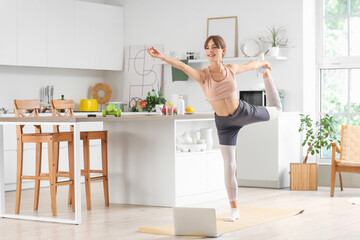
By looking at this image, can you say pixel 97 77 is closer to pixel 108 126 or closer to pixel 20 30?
pixel 20 30

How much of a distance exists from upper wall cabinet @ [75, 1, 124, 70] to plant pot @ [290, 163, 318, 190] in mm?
3228

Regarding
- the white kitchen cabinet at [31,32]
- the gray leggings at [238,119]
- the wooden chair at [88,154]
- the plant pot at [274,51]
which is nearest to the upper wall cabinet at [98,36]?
the white kitchen cabinet at [31,32]

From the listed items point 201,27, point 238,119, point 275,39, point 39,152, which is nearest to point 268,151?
point 275,39

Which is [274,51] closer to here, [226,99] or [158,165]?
[158,165]

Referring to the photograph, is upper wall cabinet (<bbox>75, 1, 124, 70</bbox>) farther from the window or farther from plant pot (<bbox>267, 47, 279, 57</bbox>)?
the window

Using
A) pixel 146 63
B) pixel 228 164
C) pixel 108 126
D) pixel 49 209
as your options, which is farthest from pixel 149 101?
pixel 228 164

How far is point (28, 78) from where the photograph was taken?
8430mm

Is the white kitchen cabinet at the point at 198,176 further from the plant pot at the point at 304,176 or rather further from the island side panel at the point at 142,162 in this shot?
the plant pot at the point at 304,176

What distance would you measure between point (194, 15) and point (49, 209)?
12.6 ft

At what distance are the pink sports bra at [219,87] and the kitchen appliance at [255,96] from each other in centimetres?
288

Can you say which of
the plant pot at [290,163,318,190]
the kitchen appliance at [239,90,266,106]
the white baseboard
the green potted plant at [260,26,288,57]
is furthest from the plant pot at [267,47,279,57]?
the white baseboard

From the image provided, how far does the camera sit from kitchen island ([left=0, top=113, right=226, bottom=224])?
19.2ft

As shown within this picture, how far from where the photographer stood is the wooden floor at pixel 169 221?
4.52 meters

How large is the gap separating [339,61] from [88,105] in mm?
3389
